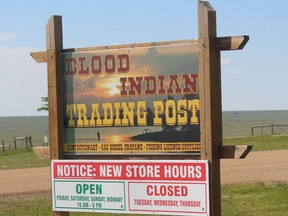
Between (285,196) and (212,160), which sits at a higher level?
(212,160)

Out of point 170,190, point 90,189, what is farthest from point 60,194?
point 170,190

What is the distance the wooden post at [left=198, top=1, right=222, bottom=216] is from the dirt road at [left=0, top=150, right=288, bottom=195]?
9.69m

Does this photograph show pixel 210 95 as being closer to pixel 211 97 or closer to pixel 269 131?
pixel 211 97

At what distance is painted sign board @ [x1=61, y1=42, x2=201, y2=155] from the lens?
6895 millimetres

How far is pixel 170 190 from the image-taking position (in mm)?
Answer: 6930

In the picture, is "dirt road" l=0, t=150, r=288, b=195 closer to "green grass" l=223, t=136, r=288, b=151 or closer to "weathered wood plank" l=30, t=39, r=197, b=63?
"green grass" l=223, t=136, r=288, b=151

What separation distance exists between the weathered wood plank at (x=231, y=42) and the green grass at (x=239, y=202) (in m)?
4.59

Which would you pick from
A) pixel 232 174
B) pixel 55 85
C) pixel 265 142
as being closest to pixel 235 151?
pixel 55 85

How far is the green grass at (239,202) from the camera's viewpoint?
35.8 ft

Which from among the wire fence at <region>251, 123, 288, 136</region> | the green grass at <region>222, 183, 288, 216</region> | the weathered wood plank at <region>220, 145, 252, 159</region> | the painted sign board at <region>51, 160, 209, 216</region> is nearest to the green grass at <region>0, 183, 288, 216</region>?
the green grass at <region>222, 183, 288, 216</region>

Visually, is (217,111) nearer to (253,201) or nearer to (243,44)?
(243,44)

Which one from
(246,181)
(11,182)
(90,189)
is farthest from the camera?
(11,182)

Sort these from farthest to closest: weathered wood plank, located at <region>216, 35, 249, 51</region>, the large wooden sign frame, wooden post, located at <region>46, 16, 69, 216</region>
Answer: wooden post, located at <region>46, 16, 69, 216</region> → the large wooden sign frame → weathered wood plank, located at <region>216, 35, 249, 51</region>

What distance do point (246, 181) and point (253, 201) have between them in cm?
447
